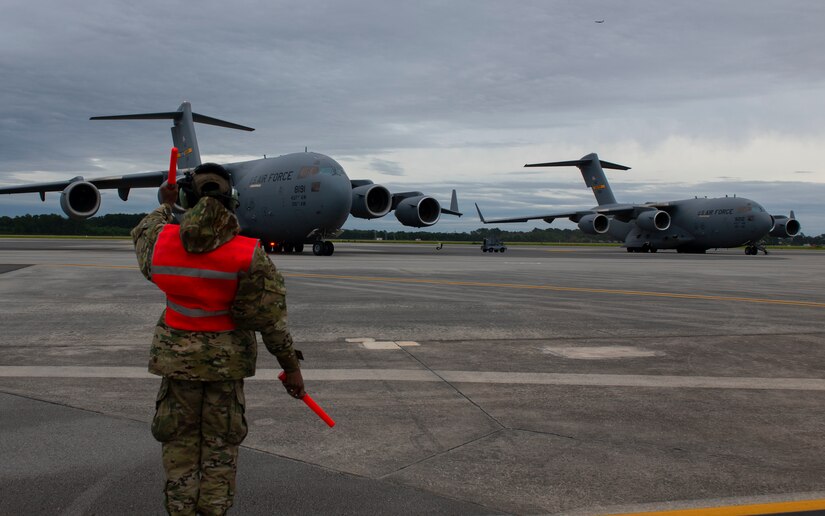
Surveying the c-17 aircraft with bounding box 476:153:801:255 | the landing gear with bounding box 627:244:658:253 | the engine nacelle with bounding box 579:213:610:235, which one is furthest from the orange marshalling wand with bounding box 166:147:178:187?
the landing gear with bounding box 627:244:658:253

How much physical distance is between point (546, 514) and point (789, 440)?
7.02 ft

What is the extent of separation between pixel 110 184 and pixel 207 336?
31.9 metres

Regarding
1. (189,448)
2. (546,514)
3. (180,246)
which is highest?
(180,246)

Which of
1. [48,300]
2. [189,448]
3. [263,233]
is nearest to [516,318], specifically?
[189,448]

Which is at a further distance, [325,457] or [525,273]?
[525,273]

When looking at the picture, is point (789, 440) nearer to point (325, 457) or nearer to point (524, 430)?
point (524, 430)

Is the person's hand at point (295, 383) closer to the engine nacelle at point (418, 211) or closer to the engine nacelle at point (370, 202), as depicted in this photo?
the engine nacelle at point (370, 202)

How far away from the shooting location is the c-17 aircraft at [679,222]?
128ft

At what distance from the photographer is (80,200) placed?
28531 millimetres

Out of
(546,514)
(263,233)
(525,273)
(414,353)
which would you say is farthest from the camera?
(263,233)

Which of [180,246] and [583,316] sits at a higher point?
[180,246]

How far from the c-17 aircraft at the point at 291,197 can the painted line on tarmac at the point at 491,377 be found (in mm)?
21231

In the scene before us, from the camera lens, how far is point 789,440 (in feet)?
14.4

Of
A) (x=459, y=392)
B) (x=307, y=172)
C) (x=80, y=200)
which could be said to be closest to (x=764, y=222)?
(x=307, y=172)
